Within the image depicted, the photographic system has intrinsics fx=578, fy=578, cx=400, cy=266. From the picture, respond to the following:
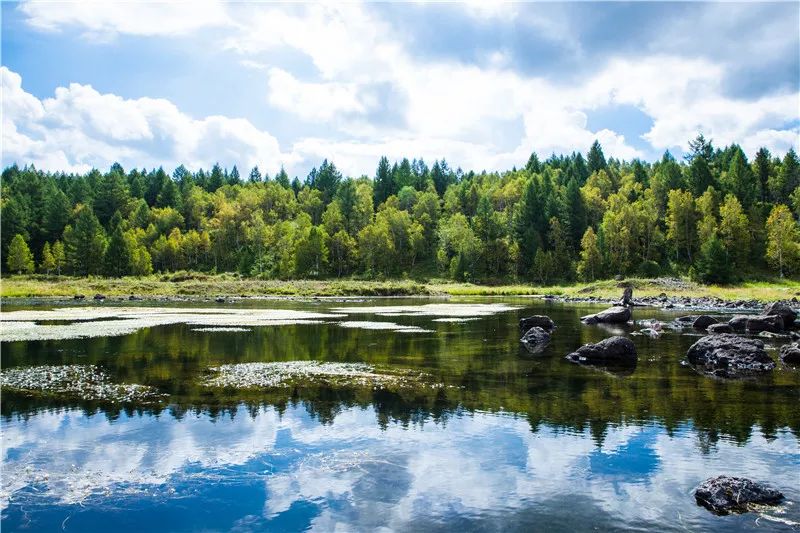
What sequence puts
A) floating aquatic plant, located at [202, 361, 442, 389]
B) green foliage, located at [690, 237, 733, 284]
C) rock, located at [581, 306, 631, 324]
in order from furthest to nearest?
1. green foliage, located at [690, 237, 733, 284]
2. rock, located at [581, 306, 631, 324]
3. floating aquatic plant, located at [202, 361, 442, 389]

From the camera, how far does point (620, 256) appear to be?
145 m

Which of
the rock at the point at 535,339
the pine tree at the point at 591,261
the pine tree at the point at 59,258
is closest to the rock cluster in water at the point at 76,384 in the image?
the rock at the point at 535,339

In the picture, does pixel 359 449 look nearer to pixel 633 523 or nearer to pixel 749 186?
pixel 633 523

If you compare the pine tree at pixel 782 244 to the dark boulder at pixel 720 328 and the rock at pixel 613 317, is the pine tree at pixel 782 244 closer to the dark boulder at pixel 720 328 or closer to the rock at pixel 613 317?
the rock at pixel 613 317

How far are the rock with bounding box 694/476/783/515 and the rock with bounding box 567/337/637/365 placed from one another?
1864cm

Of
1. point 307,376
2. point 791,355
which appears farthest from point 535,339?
point 307,376

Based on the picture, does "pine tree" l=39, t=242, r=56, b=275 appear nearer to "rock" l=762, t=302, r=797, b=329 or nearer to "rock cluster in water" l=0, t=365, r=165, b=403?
"rock cluster in water" l=0, t=365, r=165, b=403

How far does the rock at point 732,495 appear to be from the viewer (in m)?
12.3

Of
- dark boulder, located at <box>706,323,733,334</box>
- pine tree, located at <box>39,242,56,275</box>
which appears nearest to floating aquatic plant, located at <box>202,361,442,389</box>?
dark boulder, located at <box>706,323,733,334</box>

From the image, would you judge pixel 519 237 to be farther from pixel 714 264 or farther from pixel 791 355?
pixel 791 355

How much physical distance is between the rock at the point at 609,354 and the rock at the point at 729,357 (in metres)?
3.23

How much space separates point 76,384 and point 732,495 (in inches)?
948

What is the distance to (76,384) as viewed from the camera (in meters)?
24.5

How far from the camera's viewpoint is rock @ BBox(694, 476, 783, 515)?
12.3 metres
